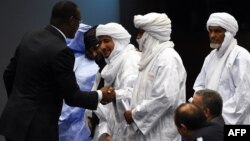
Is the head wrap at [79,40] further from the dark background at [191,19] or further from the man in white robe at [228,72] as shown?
the dark background at [191,19]

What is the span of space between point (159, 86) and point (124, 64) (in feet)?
1.85

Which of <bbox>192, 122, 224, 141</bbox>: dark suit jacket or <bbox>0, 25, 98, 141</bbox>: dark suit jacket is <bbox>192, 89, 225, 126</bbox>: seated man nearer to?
<bbox>192, 122, 224, 141</bbox>: dark suit jacket

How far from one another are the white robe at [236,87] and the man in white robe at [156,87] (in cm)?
51

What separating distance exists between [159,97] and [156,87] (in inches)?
3.0

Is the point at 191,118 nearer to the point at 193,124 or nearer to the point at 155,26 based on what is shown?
the point at 193,124

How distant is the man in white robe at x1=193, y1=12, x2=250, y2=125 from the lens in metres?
4.86

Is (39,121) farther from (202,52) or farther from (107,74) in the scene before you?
(202,52)

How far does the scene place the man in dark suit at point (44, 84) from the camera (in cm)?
406

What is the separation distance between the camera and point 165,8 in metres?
7.34

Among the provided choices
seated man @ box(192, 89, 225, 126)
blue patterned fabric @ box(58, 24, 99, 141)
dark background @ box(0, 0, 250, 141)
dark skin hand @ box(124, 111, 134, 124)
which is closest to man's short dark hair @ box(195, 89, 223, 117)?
seated man @ box(192, 89, 225, 126)

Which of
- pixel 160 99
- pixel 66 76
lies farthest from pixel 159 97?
pixel 66 76

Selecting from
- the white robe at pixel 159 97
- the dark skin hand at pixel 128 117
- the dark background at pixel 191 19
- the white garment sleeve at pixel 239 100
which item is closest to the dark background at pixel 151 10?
the dark background at pixel 191 19

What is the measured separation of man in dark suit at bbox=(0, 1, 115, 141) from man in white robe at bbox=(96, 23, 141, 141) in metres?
0.57

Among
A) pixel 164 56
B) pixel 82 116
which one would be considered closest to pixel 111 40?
pixel 164 56
